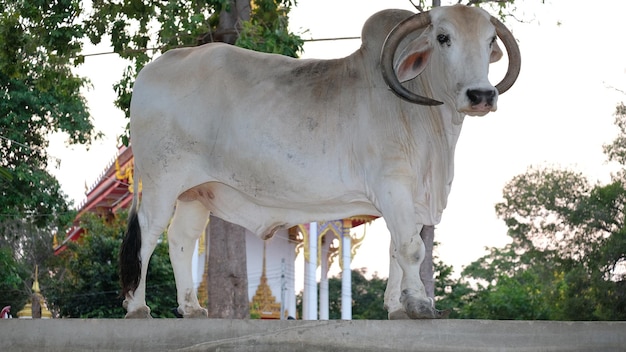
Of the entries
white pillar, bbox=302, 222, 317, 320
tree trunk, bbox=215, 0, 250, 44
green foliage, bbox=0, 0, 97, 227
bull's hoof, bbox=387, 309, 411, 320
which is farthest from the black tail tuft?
white pillar, bbox=302, 222, 317, 320

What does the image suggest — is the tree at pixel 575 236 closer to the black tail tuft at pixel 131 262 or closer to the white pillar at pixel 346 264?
the white pillar at pixel 346 264

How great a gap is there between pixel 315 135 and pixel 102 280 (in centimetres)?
1911

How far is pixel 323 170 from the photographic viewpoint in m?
6.52

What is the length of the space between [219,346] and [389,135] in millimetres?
1523

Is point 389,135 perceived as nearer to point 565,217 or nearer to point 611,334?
point 611,334

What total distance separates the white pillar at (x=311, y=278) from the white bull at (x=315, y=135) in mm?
21690

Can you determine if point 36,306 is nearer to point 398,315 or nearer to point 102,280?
point 102,280

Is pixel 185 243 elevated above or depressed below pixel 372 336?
above

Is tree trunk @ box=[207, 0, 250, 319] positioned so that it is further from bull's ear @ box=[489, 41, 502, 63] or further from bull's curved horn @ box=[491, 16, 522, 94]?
bull's curved horn @ box=[491, 16, 522, 94]

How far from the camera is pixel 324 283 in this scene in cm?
3109

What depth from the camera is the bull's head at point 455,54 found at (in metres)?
6.11

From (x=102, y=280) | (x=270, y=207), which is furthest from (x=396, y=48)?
(x=102, y=280)

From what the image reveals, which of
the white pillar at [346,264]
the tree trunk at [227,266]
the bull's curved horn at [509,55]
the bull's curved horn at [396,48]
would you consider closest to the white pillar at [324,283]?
the white pillar at [346,264]

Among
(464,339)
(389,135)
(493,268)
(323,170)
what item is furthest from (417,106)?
(493,268)
